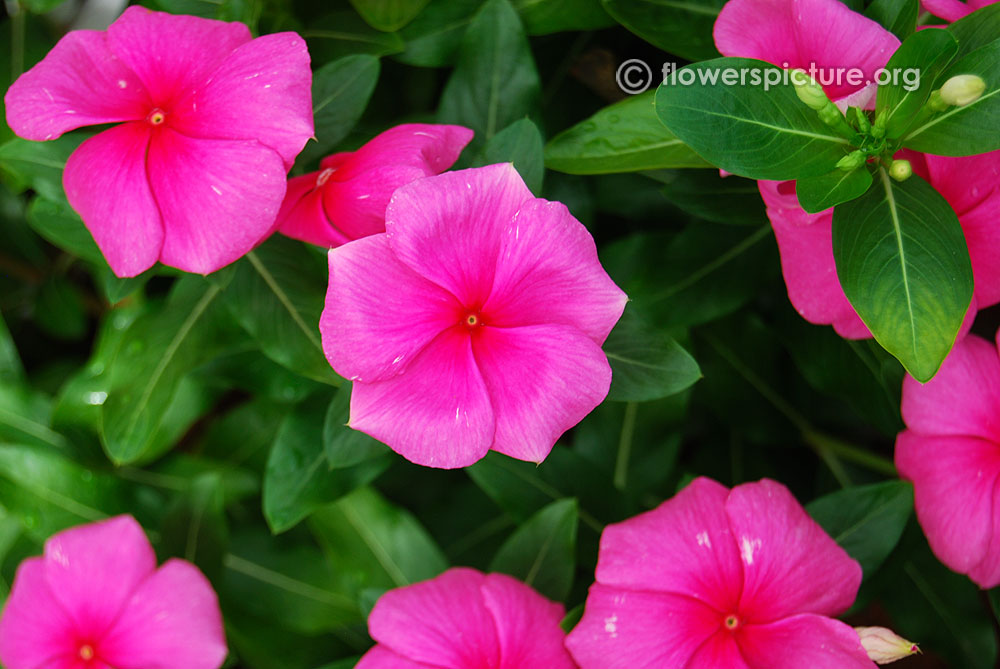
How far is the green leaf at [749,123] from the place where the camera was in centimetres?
72

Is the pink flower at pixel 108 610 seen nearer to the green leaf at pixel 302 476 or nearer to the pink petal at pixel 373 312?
the green leaf at pixel 302 476

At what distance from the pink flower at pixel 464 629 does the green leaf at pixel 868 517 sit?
39 centimetres

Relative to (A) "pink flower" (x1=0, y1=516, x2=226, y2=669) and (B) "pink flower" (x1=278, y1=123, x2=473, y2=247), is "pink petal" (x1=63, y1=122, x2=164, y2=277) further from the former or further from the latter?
(A) "pink flower" (x1=0, y1=516, x2=226, y2=669)

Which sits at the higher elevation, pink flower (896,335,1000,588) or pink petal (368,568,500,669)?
pink flower (896,335,1000,588)

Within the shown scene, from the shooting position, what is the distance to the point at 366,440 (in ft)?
3.11

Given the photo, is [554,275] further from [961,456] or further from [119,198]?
[961,456]

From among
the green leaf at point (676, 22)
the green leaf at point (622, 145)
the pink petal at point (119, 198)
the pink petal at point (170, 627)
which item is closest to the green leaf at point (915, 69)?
the green leaf at point (622, 145)

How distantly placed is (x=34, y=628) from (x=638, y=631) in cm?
72

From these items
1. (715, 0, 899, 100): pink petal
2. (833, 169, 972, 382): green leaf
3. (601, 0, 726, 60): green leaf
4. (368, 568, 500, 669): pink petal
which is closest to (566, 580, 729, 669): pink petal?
(368, 568, 500, 669): pink petal

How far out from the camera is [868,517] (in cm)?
98

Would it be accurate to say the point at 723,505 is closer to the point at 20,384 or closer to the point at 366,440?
the point at 366,440

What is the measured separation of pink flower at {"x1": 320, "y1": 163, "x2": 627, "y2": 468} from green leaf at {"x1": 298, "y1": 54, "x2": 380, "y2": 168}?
338 millimetres

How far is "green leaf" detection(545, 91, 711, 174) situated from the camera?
2.85ft

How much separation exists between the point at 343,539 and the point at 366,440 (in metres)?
0.36
